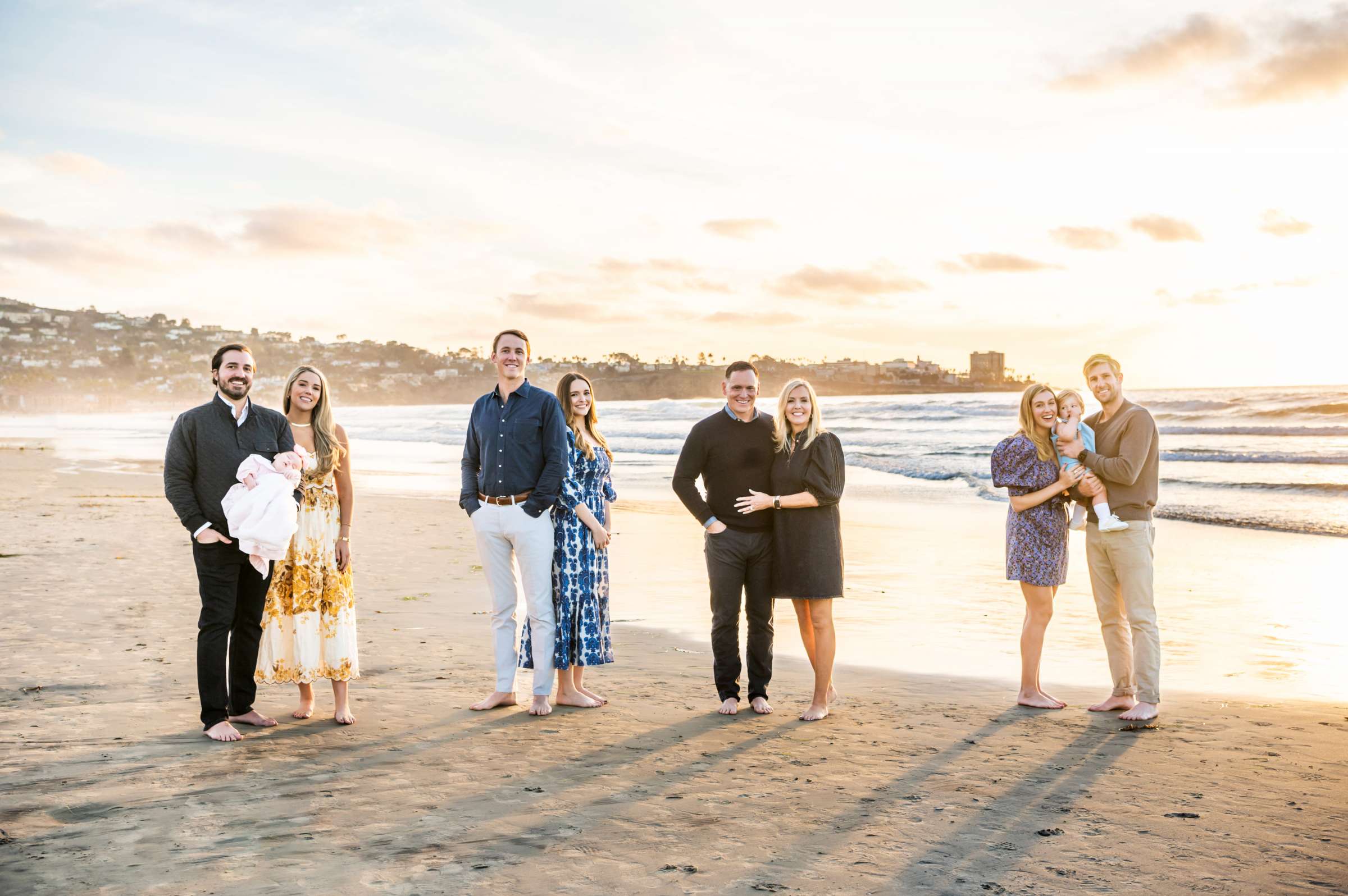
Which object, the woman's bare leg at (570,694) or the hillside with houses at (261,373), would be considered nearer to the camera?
the woman's bare leg at (570,694)

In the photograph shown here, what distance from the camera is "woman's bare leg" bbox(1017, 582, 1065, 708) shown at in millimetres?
5438

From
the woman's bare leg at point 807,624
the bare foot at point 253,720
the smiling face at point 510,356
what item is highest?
the smiling face at point 510,356

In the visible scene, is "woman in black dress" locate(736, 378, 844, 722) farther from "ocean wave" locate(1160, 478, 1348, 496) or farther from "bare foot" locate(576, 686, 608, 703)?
"ocean wave" locate(1160, 478, 1348, 496)

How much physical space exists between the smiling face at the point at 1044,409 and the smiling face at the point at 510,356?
113 inches

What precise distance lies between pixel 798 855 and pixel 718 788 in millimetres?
733

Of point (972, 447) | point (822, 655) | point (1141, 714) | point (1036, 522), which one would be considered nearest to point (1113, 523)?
point (1036, 522)

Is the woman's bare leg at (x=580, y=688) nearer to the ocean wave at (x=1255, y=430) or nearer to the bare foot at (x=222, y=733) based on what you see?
the bare foot at (x=222, y=733)

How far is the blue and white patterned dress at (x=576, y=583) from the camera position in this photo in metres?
5.38

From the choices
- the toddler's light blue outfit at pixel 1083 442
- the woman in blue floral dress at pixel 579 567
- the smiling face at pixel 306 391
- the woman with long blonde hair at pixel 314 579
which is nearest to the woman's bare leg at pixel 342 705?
the woman with long blonde hair at pixel 314 579

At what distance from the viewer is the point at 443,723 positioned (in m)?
4.97

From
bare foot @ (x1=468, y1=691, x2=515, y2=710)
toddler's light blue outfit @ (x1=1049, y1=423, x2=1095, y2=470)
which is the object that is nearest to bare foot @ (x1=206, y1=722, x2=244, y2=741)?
bare foot @ (x1=468, y1=691, x2=515, y2=710)

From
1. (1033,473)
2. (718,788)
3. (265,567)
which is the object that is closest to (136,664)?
(265,567)

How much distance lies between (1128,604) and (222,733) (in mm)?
4708

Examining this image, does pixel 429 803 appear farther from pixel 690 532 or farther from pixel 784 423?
pixel 690 532
